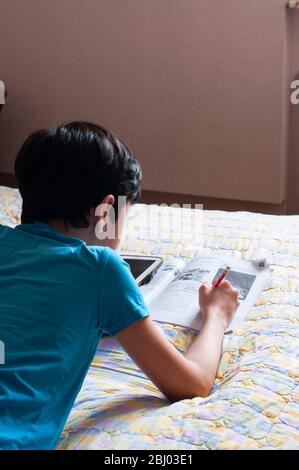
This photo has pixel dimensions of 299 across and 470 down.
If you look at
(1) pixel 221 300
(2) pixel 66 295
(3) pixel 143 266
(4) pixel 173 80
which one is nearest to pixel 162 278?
(3) pixel 143 266

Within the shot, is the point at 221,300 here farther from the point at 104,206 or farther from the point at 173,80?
the point at 173,80

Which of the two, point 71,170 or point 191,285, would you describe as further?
point 191,285

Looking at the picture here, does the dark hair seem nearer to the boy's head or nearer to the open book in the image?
the boy's head

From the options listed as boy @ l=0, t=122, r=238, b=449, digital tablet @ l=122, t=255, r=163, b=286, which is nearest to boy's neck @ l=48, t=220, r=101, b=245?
boy @ l=0, t=122, r=238, b=449

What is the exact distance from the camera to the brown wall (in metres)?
2.50

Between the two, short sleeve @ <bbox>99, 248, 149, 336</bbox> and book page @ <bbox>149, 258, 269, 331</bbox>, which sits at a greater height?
short sleeve @ <bbox>99, 248, 149, 336</bbox>

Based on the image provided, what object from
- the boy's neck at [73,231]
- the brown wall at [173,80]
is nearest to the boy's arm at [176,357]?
the boy's neck at [73,231]

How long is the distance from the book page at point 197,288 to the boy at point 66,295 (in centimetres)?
19

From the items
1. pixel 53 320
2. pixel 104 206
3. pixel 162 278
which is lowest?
pixel 162 278

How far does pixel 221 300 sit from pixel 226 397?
242 mm

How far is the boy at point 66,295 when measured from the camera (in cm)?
79

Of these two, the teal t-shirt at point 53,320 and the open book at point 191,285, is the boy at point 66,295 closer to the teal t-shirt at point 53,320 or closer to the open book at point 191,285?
the teal t-shirt at point 53,320

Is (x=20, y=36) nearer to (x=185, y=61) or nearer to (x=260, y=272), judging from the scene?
(x=185, y=61)

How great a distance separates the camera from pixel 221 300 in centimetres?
111
